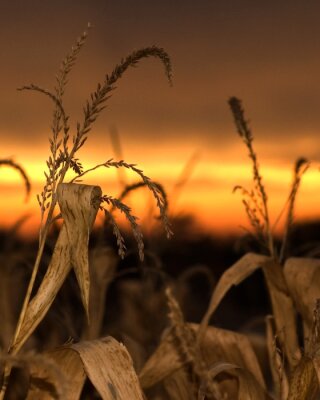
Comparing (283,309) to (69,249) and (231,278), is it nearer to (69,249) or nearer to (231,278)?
(231,278)

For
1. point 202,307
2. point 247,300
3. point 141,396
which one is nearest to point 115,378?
point 141,396

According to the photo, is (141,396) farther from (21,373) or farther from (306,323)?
(21,373)

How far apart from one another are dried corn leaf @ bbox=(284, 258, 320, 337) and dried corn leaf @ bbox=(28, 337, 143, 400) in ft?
3.62

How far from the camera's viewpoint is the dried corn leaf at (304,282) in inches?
125

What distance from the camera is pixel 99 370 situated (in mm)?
2172

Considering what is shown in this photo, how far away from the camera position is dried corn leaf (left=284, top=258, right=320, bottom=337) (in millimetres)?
3180

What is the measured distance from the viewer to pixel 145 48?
206 cm

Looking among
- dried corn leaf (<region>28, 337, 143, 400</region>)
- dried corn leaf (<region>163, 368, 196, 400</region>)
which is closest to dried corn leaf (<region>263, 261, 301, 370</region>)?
dried corn leaf (<region>163, 368, 196, 400</region>)

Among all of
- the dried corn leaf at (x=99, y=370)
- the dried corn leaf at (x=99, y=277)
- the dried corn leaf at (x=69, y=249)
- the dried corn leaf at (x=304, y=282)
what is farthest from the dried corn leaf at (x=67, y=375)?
the dried corn leaf at (x=99, y=277)

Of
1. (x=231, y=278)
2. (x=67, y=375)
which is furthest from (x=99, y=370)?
(x=231, y=278)

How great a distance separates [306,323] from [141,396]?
3.89ft

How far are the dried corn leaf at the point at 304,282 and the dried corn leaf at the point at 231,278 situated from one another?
10 cm

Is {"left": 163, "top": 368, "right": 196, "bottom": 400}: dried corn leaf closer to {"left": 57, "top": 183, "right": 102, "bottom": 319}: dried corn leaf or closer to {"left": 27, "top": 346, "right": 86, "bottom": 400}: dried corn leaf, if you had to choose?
{"left": 27, "top": 346, "right": 86, "bottom": 400}: dried corn leaf

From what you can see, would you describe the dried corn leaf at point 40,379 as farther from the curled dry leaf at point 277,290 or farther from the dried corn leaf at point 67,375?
the curled dry leaf at point 277,290
